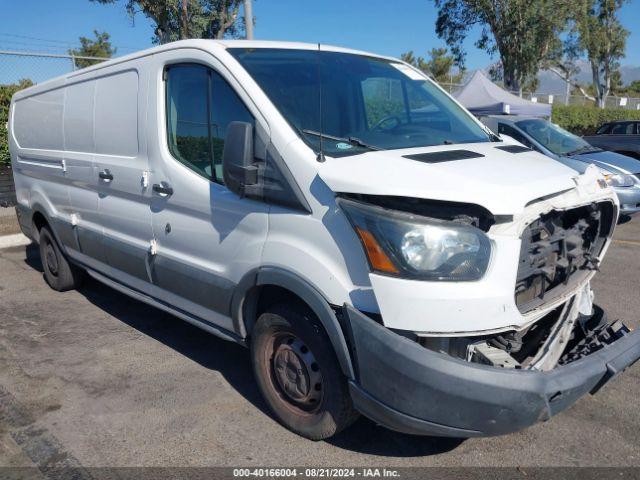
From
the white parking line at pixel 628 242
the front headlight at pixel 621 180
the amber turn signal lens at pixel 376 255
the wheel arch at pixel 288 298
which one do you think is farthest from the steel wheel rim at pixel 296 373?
the front headlight at pixel 621 180

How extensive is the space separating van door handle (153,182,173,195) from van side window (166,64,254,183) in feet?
0.64

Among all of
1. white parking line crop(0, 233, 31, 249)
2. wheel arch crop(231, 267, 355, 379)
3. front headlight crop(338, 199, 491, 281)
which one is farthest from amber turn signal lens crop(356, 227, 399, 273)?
white parking line crop(0, 233, 31, 249)

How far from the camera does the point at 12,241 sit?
26.6ft

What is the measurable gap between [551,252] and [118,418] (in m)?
2.65

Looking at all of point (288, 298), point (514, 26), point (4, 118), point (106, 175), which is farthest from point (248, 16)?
point (514, 26)

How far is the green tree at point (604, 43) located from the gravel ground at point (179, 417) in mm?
30024

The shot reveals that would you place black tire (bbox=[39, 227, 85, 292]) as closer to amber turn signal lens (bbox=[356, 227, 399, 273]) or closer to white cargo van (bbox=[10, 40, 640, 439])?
white cargo van (bbox=[10, 40, 640, 439])

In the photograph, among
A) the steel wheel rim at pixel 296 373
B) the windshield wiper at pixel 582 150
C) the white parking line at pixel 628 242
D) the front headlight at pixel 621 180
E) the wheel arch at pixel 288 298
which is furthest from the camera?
the windshield wiper at pixel 582 150

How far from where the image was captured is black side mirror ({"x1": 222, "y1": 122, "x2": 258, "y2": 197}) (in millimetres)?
2939

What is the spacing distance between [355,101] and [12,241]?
21.3ft

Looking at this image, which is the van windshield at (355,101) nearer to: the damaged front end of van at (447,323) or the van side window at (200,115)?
the van side window at (200,115)

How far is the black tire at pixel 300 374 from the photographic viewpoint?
2.88 m

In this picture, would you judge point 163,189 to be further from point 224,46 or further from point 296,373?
point 296,373

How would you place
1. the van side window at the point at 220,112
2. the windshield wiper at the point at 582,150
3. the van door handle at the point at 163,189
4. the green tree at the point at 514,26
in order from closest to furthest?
the van side window at the point at 220,112, the van door handle at the point at 163,189, the windshield wiper at the point at 582,150, the green tree at the point at 514,26
